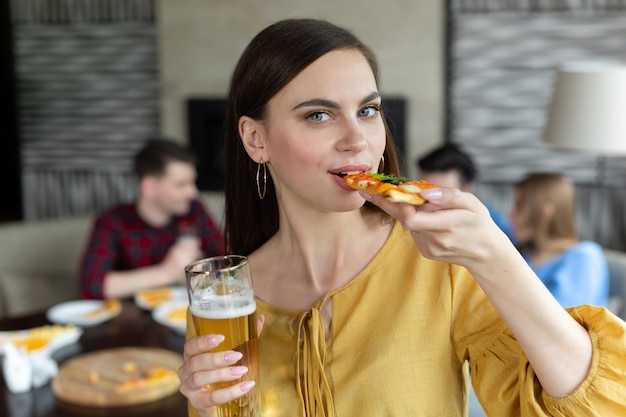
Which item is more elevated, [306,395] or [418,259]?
[418,259]

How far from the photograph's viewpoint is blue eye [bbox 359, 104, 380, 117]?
1.30 meters

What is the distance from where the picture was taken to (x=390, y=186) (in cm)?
106

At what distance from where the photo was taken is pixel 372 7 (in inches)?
192

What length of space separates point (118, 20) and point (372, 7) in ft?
6.94

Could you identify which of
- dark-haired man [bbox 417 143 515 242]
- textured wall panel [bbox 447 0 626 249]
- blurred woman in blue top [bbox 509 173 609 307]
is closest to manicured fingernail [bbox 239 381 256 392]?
blurred woman in blue top [bbox 509 173 609 307]

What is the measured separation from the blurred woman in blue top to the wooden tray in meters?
1.67

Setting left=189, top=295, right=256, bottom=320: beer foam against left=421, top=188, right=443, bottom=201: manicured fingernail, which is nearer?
left=421, top=188, right=443, bottom=201: manicured fingernail

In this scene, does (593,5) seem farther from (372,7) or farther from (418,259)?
(418,259)

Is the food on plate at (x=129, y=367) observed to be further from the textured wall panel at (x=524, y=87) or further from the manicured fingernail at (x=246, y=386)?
the textured wall panel at (x=524, y=87)

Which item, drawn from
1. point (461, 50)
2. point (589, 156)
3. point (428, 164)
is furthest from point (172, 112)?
point (589, 156)

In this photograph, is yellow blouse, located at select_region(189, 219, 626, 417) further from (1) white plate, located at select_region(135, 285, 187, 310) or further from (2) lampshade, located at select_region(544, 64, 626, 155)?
(2) lampshade, located at select_region(544, 64, 626, 155)

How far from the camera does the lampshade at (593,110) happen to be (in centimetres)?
307

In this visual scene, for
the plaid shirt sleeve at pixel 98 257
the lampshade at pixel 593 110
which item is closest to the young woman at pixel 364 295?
the plaid shirt sleeve at pixel 98 257

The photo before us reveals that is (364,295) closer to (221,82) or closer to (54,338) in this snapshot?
(54,338)
